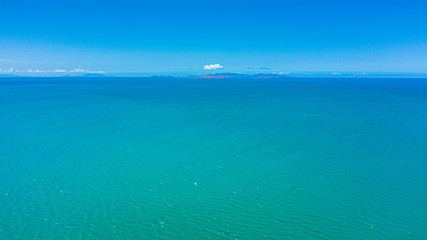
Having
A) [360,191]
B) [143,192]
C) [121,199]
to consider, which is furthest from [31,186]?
[360,191]

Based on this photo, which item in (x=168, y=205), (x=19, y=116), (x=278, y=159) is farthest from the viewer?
(x=19, y=116)

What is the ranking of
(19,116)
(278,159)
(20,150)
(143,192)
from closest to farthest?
(143,192)
(278,159)
(20,150)
(19,116)

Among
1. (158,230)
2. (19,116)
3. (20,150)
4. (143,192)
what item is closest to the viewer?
(158,230)

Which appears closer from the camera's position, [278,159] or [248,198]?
[248,198]

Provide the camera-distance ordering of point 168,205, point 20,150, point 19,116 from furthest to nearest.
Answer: point 19,116
point 20,150
point 168,205

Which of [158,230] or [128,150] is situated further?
[128,150]

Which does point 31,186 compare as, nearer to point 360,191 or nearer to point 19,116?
point 360,191

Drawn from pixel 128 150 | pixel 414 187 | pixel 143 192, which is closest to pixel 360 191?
pixel 414 187

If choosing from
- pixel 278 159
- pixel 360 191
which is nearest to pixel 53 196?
pixel 278 159

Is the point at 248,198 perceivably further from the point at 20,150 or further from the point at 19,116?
the point at 19,116
